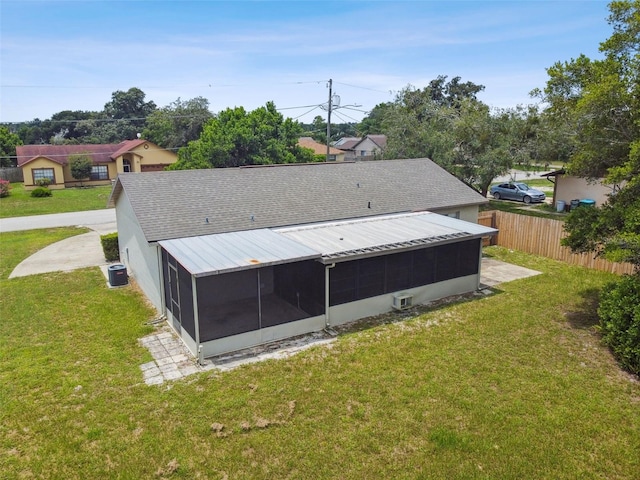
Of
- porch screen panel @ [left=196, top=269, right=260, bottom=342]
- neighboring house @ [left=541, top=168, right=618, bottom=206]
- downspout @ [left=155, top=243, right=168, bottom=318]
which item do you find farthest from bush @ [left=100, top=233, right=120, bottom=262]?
neighboring house @ [left=541, top=168, right=618, bottom=206]

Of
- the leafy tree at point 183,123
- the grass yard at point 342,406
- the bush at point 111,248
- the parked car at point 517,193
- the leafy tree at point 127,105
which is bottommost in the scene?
the grass yard at point 342,406

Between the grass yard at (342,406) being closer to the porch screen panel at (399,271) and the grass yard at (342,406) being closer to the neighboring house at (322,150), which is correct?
the porch screen panel at (399,271)

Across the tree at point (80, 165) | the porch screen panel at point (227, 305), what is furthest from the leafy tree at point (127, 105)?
the porch screen panel at point (227, 305)

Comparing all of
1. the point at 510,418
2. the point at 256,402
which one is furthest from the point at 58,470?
the point at 510,418

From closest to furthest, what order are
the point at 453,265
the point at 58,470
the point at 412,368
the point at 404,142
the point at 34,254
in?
the point at 58,470 → the point at 412,368 → the point at 453,265 → the point at 34,254 → the point at 404,142

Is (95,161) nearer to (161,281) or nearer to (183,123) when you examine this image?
(183,123)

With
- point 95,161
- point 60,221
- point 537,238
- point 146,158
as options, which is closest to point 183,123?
point 146,158

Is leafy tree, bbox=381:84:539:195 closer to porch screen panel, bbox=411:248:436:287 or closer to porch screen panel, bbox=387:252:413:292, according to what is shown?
porch screen panel, bbox=411:248:436:287

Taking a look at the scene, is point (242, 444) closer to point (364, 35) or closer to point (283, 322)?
point (283, 322)
